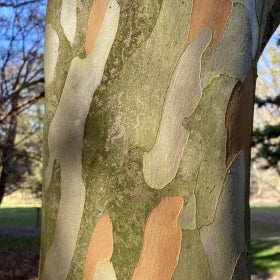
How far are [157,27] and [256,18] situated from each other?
10.9 inches

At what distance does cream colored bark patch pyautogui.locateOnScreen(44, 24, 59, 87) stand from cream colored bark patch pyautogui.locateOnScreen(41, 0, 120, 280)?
8 cm

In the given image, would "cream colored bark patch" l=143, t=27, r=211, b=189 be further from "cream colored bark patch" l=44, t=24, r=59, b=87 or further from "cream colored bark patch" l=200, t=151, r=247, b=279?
"cream colored bark patch" l=44, t=24, r=59, b=87

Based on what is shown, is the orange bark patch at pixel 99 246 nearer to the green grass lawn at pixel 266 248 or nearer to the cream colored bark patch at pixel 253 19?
the cream colored bark patch at pixel 253 19

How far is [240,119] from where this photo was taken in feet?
3.76

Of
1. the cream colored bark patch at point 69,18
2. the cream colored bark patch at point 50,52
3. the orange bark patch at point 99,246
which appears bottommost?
the orange bark patch at point 99,246

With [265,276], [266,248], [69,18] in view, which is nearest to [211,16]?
[69,18]

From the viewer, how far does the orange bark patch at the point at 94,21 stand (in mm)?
1161

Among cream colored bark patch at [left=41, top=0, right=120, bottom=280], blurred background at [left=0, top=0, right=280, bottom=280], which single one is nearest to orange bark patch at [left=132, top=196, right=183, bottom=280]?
cream colored bark patch at [left=41, top=0, right=120, bottom=280]

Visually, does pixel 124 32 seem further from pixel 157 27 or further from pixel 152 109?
pixel 152 109

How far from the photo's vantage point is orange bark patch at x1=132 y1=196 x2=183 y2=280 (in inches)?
40.9

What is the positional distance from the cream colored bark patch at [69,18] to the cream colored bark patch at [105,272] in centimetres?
54

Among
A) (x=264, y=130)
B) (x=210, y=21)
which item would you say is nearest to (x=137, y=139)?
(x=210, y=21)

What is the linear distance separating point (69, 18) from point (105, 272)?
24.4 inches

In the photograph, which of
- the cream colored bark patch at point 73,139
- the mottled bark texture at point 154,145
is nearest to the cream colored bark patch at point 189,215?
the mottled bark texture at point 154,145
